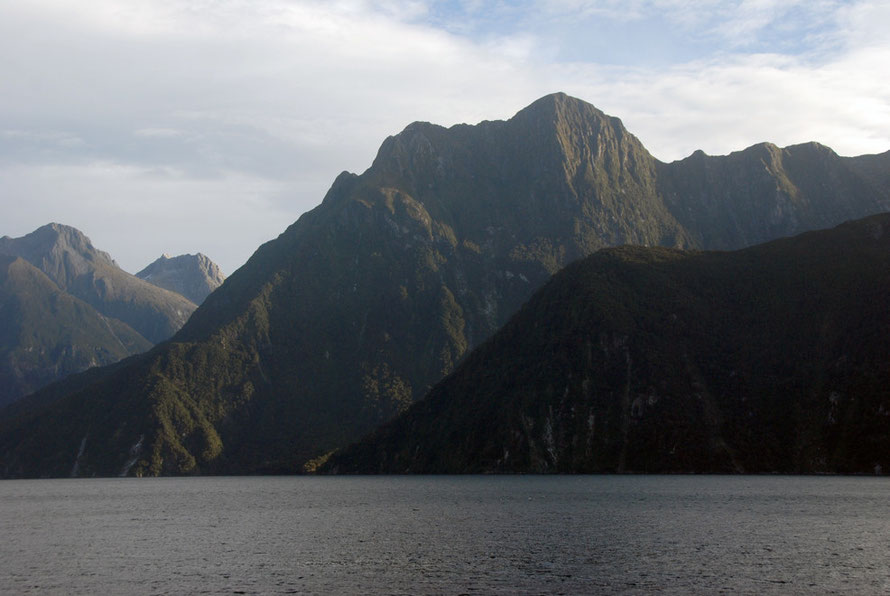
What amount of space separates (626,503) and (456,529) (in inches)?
1998

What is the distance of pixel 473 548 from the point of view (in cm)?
10281

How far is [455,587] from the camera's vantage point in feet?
253

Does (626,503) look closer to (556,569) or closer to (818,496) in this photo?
(818,496)

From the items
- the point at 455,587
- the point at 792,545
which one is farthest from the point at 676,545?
the point at 455,587

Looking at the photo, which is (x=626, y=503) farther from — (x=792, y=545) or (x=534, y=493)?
(x=792, y=545)

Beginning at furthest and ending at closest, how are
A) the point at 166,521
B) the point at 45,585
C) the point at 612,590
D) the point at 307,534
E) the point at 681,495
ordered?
1. the point at 681,495
2. the point at 166,521
3. the point at 307,534
4. the point at 45,585
5. the point at 612,590

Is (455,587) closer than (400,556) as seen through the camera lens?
Yes

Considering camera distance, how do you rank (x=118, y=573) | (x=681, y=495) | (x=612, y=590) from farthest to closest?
(x=681, y=495) → (x=118, y=573) → (x=612, y=590)

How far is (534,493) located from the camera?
196125mm

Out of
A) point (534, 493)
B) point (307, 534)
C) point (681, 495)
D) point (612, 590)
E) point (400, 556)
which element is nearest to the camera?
point (612, 590)

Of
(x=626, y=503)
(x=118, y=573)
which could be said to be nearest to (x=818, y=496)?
(x=626, y=503)

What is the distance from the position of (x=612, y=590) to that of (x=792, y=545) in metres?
37.3

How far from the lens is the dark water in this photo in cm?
7975

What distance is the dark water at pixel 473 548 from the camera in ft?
262
